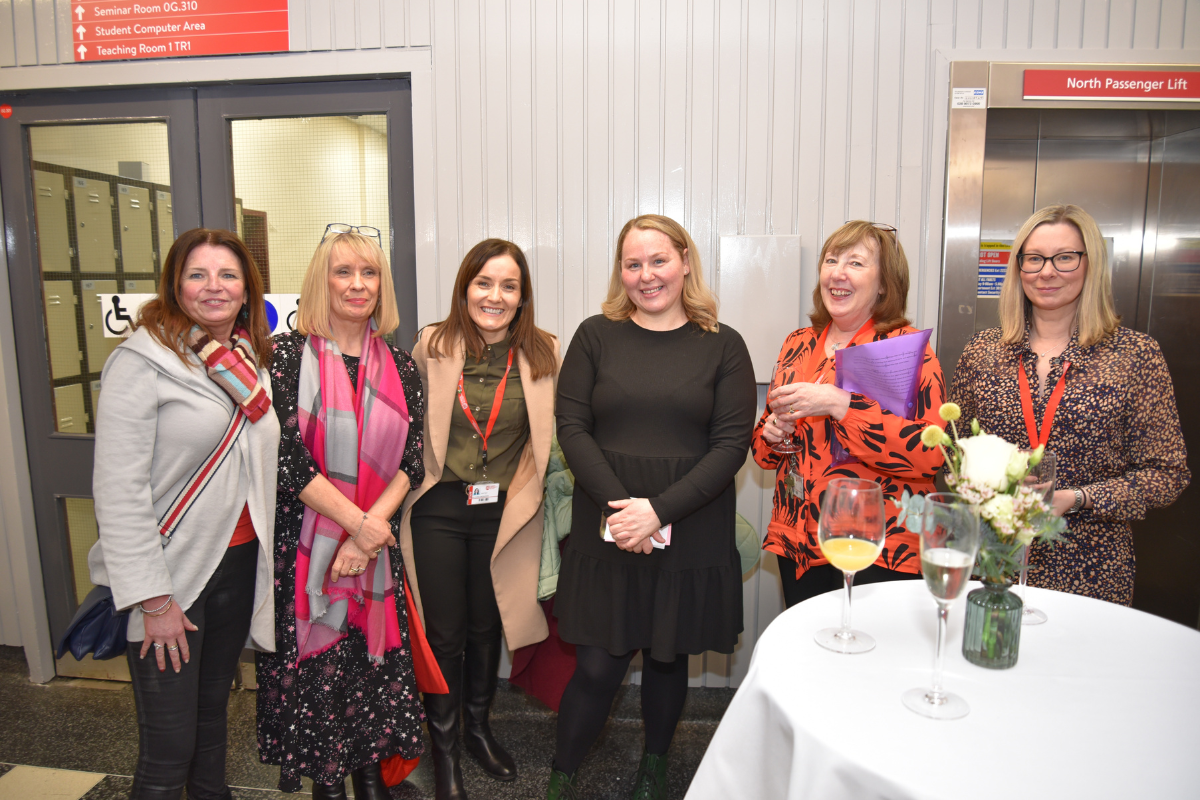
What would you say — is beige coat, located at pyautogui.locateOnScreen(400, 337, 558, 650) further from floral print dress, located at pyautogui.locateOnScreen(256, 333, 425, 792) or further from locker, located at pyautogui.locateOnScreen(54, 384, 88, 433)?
locker, located at pyautogui.locateOnScreen(54, 384, 88, 433)

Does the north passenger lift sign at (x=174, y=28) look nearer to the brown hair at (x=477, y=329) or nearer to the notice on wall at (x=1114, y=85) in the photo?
the brown hair at (x=477, y=329)

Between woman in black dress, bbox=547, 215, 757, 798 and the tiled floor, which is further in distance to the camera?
the tiled floor

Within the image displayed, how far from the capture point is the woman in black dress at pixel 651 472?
1.99m

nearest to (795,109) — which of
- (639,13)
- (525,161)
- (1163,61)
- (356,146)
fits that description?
(639,13)

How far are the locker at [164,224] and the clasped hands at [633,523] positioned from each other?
2.47 m

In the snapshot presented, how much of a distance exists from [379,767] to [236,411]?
4.18 ft

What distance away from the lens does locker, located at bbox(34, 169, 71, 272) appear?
3.10m

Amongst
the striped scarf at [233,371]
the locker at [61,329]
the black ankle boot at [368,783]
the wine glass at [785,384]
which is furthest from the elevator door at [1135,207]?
the locker at [61,329]

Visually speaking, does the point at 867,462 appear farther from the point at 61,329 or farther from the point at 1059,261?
the point at 61,329

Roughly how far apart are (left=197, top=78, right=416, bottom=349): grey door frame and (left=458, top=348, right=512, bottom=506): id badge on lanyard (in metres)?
0.89

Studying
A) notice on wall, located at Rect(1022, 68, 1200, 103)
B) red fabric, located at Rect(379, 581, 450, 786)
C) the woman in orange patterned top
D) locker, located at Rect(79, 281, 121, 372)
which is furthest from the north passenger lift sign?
notice on wall, located at Rect(1022, 68, 1200, 103)

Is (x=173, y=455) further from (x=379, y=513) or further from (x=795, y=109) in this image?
(x=795, y=109)

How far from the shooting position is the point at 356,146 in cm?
296

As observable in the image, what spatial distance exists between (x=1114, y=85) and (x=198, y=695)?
3.68 m
